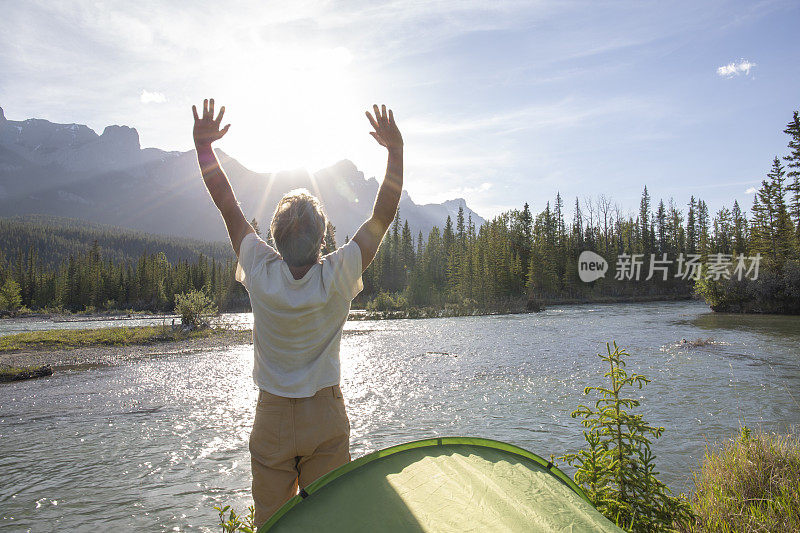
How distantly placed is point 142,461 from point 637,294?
73712mm

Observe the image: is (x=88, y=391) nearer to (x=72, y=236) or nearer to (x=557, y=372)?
(x=557, y=372)

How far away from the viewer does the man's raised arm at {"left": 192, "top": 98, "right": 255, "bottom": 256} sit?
7.91 ft

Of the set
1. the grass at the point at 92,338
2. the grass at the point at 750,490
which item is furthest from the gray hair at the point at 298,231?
the grass at the point at 92,338

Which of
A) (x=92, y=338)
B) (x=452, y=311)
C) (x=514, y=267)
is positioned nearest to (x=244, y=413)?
(x=92, y=338)

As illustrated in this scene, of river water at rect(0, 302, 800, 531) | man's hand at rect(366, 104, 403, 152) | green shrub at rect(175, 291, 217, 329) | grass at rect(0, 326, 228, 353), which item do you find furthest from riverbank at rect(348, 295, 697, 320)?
man's hand at rect(366, 104, 403, 152)

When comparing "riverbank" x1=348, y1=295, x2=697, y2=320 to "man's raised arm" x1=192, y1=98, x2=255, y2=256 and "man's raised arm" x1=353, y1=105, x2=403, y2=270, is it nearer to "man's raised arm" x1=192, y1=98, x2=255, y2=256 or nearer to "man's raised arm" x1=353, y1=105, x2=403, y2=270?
"man's raised arm" x1=192, y1=98, x2=255, y2=256

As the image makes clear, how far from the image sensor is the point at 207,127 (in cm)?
259

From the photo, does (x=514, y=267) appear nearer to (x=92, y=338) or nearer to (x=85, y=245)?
(x=92, y=338)

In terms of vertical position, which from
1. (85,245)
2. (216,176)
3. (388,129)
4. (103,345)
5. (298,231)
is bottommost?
(103,345)

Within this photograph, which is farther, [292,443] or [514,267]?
[514,267]

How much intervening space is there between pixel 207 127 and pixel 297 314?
4.13ft

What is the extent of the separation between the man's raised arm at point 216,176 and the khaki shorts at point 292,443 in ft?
2.65

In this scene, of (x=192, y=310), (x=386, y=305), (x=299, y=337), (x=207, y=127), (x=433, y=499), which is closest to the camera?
(x=433, y=499)

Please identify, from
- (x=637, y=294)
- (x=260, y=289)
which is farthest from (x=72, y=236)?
(x=260, y=289)
